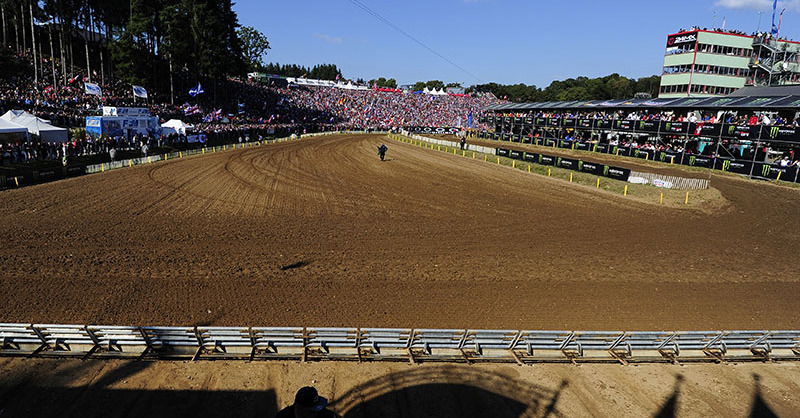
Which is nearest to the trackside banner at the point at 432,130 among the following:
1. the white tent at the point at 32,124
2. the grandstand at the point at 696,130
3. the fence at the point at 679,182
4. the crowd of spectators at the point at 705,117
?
the grandstand at the point at 696,130

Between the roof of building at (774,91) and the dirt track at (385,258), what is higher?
the roof of building at (774,91)

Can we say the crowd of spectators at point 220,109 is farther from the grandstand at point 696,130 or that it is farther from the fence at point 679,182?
the grandstand at point 696,130

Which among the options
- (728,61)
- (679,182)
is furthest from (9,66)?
(728,61)

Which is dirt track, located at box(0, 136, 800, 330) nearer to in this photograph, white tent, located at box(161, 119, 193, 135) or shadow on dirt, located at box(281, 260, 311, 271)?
shadow on dirt, located at box(281, 260, 311, 271)

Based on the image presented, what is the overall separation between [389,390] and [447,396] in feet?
3.76

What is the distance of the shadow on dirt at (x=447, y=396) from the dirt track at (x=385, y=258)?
2.75 m

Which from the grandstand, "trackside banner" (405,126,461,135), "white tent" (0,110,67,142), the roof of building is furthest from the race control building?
"white tent" (0,110,67,142)

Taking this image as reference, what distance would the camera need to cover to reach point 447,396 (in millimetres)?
8336

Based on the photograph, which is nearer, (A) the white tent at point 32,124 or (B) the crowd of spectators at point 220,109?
(A) the white tent at point 32,124

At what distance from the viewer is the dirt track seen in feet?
39.8

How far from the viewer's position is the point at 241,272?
14211mm

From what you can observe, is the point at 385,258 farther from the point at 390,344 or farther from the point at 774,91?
the point at 774,91

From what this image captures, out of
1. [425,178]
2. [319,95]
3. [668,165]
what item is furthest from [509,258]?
[319,95]

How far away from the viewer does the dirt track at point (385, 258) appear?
12.1 metres
